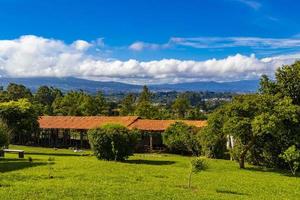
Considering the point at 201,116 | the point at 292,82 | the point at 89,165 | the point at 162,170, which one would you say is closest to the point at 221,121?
the point at 292,82

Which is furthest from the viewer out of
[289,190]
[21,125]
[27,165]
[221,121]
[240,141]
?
[21,125]

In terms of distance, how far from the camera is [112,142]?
133 feet

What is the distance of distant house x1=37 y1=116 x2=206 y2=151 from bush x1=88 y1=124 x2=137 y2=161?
16857mm

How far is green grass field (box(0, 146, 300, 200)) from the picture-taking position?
74.2ft

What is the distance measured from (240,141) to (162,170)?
29.5 feet

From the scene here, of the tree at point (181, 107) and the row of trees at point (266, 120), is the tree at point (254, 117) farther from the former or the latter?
the tree at point (181, 107)

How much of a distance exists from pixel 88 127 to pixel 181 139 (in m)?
14.9

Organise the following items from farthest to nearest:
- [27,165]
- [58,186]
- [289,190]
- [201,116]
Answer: [201,116], [27,165], [289,190], [58,186]

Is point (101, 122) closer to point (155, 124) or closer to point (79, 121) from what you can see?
point (79, 121)

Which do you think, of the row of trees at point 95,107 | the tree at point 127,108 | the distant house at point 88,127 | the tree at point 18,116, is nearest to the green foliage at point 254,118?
the distant house at point 88,127

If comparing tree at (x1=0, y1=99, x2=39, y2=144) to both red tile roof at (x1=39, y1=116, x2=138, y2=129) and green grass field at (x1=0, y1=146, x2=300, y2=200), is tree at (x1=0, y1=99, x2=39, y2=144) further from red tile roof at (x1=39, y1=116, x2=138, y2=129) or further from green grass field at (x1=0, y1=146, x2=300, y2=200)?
green grass field at (x1=0, y1=146, x2=300, y2=200)

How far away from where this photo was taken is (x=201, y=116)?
94.1m

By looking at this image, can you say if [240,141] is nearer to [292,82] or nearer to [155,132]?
[292,82]

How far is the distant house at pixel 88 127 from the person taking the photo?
62938 mm
